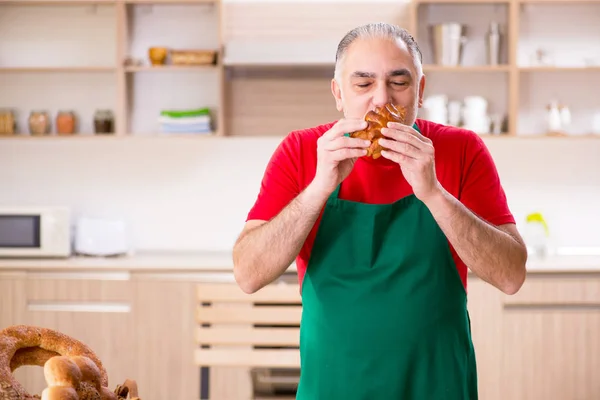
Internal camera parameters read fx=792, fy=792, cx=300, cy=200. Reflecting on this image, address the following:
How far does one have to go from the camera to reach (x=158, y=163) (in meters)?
4.54

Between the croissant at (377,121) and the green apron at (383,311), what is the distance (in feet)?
0.70

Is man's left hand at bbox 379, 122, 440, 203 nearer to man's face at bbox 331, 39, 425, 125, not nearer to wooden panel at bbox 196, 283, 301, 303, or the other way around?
man's face at bbox 331, 39, 425, 125

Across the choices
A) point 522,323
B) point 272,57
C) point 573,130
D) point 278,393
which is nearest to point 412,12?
point 272,57

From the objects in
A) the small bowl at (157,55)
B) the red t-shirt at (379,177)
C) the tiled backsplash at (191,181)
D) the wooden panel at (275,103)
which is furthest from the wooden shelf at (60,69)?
the red t-shirt at (379,177)

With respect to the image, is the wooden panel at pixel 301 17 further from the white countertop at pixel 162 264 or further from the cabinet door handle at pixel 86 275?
the cabinet door handle at pixel 86 275

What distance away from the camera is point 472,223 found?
1.35m

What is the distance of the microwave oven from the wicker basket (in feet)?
3.23

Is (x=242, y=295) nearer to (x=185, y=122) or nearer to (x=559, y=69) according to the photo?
(x=185, y=122)

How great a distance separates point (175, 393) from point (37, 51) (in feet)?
6.88

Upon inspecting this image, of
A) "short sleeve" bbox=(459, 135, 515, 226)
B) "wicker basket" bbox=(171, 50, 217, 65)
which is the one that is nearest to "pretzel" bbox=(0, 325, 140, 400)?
"short sleeve" bbox=(459, 135, 515, 226)

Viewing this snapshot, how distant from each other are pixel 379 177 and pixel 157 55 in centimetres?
296

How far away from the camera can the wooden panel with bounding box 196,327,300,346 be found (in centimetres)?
216

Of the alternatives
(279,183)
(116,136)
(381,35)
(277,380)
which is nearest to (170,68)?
(116,136)

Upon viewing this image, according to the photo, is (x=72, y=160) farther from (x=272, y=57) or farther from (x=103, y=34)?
(x=272, y=57)
